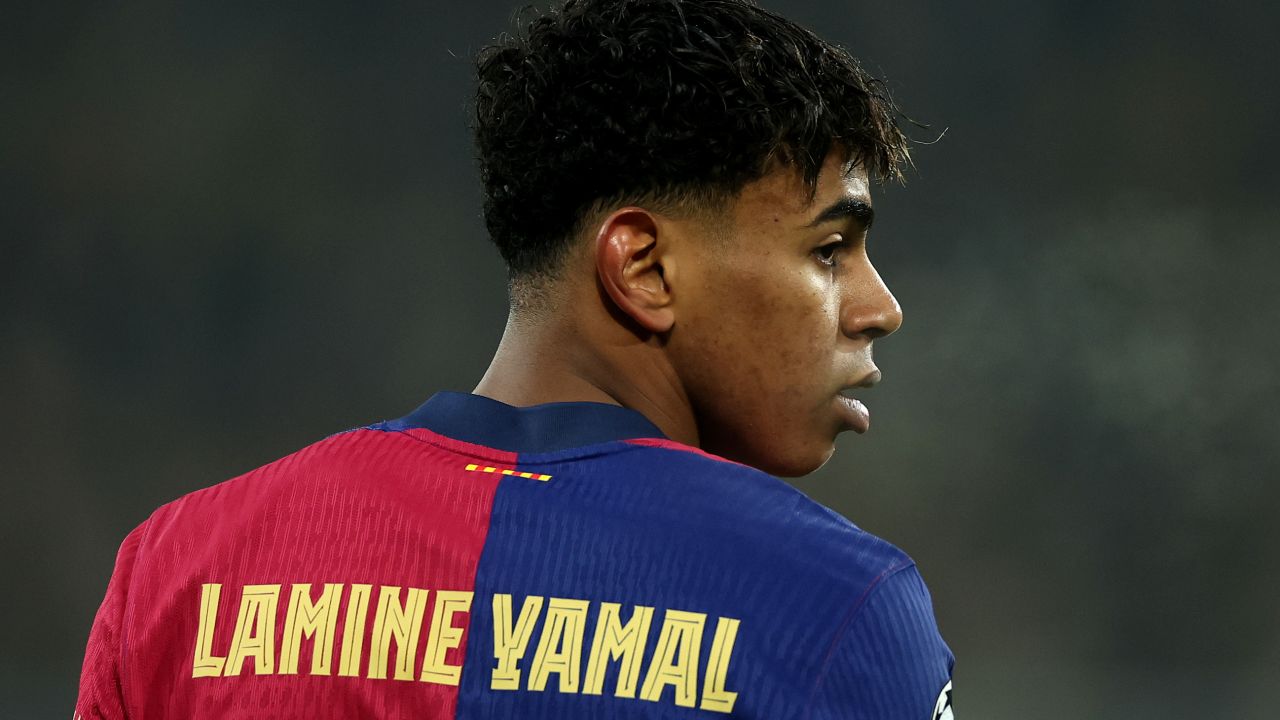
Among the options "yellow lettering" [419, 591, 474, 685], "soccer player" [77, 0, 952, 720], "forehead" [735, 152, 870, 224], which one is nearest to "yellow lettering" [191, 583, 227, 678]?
"soccer player" [77, 0, 952, 720]

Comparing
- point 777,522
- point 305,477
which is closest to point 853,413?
point 777,522

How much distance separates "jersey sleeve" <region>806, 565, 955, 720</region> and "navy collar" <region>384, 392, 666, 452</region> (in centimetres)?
15

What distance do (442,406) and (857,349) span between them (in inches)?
9.9

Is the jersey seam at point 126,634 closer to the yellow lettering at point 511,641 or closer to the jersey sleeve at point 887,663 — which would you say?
the yellow lettering at point 511,641

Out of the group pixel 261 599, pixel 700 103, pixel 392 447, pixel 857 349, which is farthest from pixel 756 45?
pixel 261 599

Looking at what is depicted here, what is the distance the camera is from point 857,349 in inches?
33.4

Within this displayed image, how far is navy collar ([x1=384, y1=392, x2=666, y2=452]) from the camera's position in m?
0.73

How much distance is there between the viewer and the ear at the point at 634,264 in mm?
769

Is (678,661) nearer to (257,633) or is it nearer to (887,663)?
(887,663)

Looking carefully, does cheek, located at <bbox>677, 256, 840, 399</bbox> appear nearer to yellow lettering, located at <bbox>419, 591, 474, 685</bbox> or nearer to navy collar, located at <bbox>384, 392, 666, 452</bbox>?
navy collar, located at <bbox>384, 392, 666, 452</bbox>

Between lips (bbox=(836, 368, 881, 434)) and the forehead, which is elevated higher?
the forehead

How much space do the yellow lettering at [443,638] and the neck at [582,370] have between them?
13 cm

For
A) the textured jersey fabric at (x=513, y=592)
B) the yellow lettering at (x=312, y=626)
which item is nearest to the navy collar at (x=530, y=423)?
the textured jersey fabric at (x=513, y=592)

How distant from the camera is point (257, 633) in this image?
0.72m
